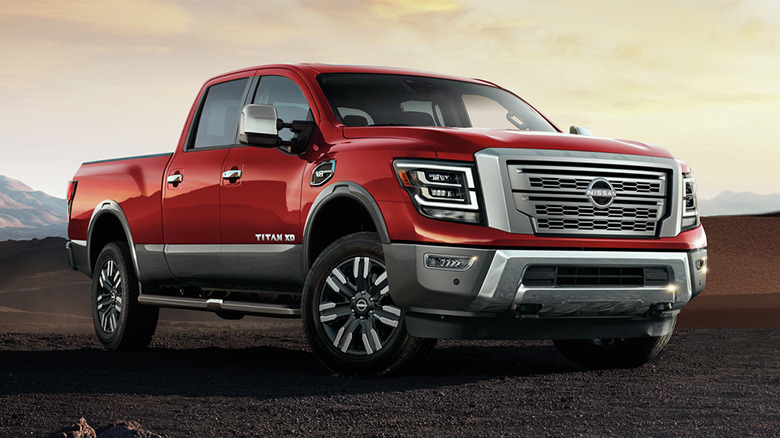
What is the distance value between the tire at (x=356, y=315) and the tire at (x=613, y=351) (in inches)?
82.9

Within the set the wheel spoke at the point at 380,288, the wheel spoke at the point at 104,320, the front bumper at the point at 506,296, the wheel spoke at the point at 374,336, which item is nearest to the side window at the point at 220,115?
the wheel spoke at the point at 104,320

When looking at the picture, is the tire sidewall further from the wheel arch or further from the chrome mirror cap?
the chrome mirror cap

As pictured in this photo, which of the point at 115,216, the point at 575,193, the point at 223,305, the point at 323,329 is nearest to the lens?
the point at 575,193

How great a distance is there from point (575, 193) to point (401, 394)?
175 cm

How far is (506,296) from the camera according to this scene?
6172 mm

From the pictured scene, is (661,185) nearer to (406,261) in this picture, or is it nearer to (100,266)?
(406,261)

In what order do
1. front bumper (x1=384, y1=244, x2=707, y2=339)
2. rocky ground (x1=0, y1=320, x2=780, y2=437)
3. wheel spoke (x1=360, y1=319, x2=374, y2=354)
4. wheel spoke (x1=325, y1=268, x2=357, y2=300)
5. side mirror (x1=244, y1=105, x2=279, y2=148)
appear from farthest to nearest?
1. side mirror (x1=244, y1=105, x2=279, y2=148)
2. wheel spoke (x1=325, y1=268, x2=357, y2=300)
3. wheel spoke (x1=360, y1=319, x2=374, y2=354)
4. front bumper (x1=384, y1=244, x2=707, y2=339)
5. rocky ground (x1=0, y1=320, x2=780, y2=437)

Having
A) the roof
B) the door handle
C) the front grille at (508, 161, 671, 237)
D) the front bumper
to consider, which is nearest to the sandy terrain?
the front bumper

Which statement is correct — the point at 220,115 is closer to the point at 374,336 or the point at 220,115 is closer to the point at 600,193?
the point at 374,336

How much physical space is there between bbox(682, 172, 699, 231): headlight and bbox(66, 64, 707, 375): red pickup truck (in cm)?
2

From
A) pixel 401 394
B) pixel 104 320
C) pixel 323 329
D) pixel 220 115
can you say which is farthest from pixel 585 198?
pixel 104 320

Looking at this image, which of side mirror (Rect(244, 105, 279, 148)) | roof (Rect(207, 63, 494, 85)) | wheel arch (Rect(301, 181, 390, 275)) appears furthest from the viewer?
roof (Rect(207, 63, 494, 85))

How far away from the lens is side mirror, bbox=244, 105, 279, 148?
709cm

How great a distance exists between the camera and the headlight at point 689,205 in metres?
7.13
